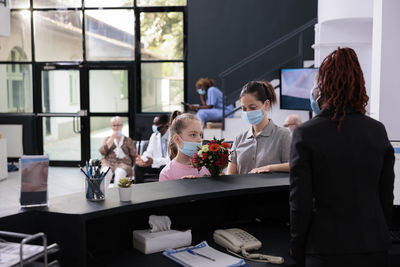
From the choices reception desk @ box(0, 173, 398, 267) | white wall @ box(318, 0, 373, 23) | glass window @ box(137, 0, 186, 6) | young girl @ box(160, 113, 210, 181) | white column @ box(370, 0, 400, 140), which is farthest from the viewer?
glass window @ box(137, 0, 186, 6)

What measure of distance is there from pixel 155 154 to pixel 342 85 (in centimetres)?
445

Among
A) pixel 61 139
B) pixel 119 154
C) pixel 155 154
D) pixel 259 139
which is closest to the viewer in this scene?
pixel 259 139

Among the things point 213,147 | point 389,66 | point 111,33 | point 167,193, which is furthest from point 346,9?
point 167,193

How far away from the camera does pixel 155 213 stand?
232 cm

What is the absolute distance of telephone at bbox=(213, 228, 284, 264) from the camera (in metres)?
2.02

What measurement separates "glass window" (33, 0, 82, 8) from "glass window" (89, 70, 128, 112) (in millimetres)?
1495

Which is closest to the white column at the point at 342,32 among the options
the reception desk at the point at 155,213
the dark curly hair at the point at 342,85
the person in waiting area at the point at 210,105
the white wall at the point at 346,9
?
the white wall at the point at 346,9

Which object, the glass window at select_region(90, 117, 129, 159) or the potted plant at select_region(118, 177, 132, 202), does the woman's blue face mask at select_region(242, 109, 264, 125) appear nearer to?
the potted plant at select_region(118, 177, 132, 202)

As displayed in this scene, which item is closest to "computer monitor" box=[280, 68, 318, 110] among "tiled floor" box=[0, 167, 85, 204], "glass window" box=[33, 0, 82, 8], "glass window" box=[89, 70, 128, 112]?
"tiled floor" box=[0, 167, 85, 204]

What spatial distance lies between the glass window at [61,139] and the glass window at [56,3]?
91.2 inches

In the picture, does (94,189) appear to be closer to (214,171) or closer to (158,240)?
(158,240)

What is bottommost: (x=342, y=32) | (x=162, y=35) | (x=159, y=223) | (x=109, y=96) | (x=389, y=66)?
(x=159, y=223)

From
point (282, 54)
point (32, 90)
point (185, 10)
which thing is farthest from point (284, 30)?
point (32, 90)

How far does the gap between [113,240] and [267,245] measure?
719mm
